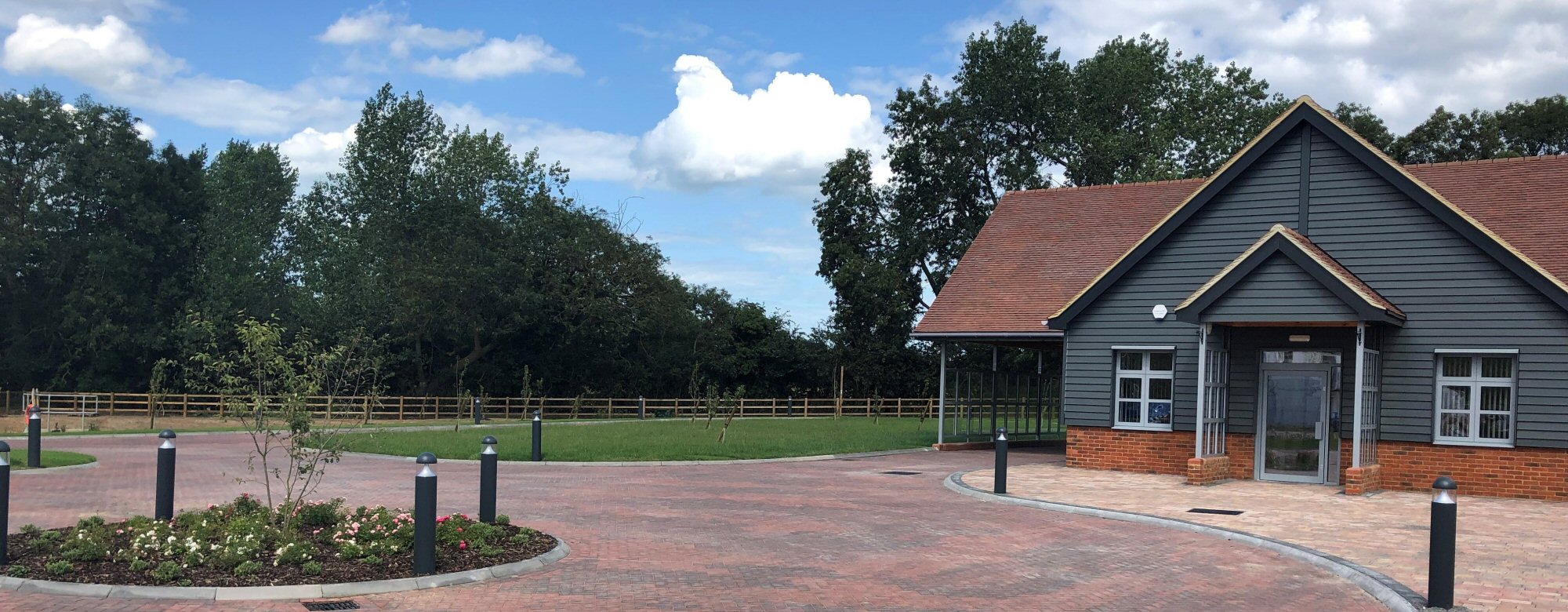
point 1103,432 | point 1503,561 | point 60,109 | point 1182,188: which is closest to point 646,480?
point 1103,432

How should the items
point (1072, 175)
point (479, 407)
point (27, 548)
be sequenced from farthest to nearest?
point (1072, 175) → point (479, 407) → point (27, 548)

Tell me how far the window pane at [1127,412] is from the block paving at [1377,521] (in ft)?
3.77

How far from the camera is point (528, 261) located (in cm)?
5231

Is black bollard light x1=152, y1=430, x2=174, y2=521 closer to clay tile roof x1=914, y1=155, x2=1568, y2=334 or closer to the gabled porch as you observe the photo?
the gabled porch

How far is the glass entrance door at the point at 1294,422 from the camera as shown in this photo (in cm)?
2016

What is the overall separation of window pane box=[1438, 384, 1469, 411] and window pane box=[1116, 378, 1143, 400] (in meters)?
4.99

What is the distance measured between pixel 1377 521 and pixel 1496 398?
5.66 meters

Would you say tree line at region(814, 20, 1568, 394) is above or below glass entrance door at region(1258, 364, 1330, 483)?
above

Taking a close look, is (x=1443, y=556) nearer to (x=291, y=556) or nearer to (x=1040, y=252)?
(x=291, y=556)

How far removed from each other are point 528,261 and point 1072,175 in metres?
24.0

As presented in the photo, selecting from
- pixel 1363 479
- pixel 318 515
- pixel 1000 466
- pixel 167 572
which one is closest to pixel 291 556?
pixel 167 572

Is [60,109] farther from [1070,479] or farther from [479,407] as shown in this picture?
[1070,479]

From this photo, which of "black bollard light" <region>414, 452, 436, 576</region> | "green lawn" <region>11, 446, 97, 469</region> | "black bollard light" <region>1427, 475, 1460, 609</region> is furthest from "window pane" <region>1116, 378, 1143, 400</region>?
"green lawn" <region>11, 446, 97, 469</region>

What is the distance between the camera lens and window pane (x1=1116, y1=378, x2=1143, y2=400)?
73.0ft
